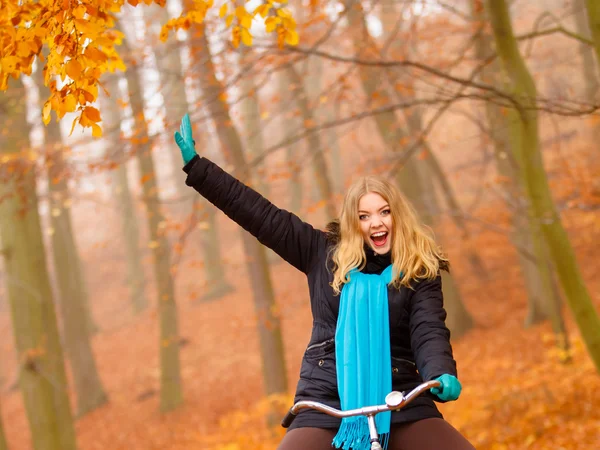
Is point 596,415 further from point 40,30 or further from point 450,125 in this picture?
point 450,125

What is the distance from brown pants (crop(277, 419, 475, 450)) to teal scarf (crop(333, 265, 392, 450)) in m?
0.06

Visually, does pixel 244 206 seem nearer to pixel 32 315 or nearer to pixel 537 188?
pixel 537 188

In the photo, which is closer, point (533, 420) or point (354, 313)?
point (354, 313)

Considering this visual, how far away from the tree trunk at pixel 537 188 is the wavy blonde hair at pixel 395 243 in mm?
3002

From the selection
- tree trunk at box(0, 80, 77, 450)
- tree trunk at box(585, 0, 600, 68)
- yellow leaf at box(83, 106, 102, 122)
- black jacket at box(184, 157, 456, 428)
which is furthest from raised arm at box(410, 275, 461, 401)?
tree trunk at box(0, 80, 77, 450)

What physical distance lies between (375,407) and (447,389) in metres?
0.30

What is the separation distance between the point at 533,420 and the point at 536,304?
5.80m

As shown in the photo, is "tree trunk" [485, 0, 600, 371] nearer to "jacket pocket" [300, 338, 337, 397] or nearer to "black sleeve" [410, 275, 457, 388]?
"black sleeve" [410, 275, 457, 388]

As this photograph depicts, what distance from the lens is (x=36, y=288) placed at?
8.43 m

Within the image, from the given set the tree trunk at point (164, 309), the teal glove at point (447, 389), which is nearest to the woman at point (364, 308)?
the teal glove at point (447, 389)

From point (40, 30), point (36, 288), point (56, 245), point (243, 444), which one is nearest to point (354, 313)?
point (40, 30)

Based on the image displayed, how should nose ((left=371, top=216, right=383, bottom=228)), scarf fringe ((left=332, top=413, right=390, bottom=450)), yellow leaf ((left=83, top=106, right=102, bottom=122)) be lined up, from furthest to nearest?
1. yellow leaf ((left=83, top=106, right=102, bottom=122))
2. nose ((left=371, top=216, right=383, bottom=228))
3. scarf fringe ((left=332, top=413, right=390, bottom=450))

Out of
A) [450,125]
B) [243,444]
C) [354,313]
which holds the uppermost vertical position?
[450,125]

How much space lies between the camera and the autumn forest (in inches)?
228
